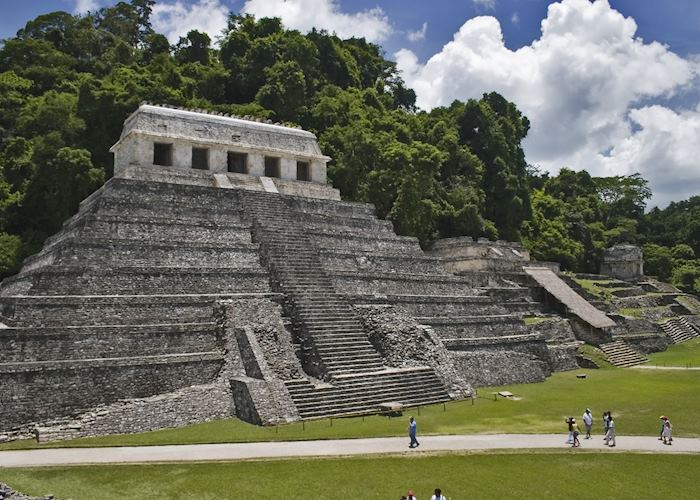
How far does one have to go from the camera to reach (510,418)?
17984 millimetres

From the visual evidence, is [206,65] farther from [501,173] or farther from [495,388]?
[495,388]

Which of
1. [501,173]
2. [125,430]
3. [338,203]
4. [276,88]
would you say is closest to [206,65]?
[276,88]

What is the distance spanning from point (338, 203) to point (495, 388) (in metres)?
11.7

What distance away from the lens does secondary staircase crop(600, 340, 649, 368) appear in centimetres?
3071

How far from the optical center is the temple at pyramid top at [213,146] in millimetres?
27844

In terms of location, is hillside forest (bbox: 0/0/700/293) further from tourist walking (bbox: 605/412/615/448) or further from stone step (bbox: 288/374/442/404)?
tourist walking (bbox: 605/412/615/448)

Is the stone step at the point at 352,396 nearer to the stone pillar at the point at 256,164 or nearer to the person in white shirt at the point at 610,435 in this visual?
the person in white shirt at the point at 610,435

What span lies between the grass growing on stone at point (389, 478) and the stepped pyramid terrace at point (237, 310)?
3787mm

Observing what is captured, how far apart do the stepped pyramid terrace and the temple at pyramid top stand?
0.29ft

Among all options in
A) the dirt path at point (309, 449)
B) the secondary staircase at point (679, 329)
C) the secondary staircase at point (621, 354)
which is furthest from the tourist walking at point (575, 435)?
the secondary staircase at point (679, 329)

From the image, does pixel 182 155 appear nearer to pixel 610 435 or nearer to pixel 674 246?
pixel 610 435

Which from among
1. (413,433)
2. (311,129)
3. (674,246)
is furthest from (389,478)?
(674,246)

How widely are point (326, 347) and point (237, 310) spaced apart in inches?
123

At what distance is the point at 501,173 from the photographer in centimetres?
5378
